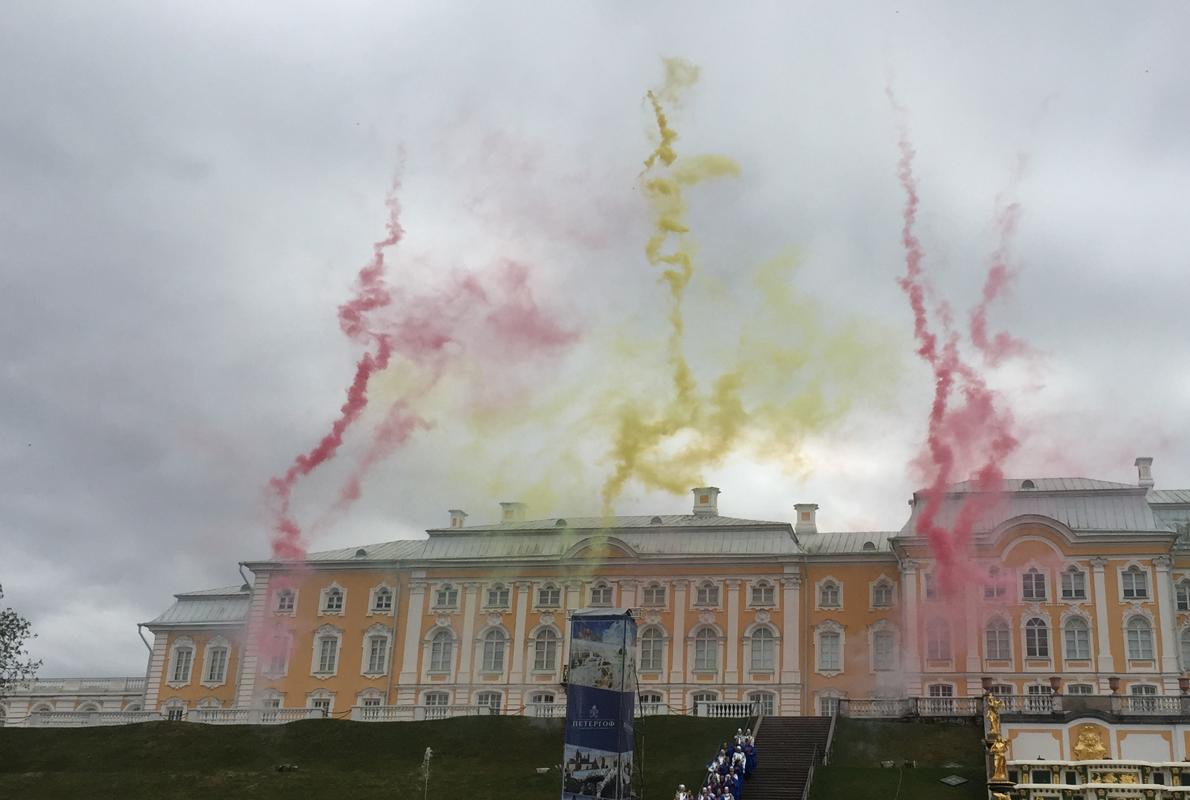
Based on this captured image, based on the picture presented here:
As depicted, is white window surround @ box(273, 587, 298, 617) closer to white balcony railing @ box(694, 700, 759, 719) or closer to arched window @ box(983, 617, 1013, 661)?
white balcony railing @ box(694, 700, 759, 719)

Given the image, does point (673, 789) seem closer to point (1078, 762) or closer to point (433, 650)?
point (1078, 762)

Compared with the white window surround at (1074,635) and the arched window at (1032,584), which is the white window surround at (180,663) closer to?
the arched window at (1032,584)

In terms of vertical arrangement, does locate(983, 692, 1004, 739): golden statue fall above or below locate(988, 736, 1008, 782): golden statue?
above

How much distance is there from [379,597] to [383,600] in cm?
28

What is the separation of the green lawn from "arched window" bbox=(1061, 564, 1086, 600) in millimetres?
13761

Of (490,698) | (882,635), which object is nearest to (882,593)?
(882,635)

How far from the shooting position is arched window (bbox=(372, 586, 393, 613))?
6969cm

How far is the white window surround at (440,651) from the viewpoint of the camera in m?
68.1

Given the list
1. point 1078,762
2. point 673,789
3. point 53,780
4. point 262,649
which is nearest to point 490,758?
point 673,789

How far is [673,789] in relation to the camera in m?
43.9

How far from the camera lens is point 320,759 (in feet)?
166

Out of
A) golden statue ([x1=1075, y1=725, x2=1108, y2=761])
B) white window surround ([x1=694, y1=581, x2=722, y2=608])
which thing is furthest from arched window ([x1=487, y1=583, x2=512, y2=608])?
golden statue ([x1=1075, y1=725, x2=1108, y2=761])

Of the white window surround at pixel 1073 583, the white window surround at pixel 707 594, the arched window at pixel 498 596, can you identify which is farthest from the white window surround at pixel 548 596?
the white window surround at pixel 1073 583

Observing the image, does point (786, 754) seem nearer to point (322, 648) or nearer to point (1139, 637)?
point (1139, 637)
